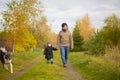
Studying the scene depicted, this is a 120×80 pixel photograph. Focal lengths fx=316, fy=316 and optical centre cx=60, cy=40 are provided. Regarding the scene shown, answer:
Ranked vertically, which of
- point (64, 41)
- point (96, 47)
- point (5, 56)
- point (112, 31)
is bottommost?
point (112, 31)

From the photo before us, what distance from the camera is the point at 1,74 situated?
21688 millimetres

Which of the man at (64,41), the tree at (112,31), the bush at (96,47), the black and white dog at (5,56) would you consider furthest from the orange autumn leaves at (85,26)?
the man at (64,41)

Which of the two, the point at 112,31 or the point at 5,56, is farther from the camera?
the point at 112,31

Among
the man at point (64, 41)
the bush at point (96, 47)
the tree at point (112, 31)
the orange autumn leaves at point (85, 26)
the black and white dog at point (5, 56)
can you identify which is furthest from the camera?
the orange autumn leaves at point (85, 26)

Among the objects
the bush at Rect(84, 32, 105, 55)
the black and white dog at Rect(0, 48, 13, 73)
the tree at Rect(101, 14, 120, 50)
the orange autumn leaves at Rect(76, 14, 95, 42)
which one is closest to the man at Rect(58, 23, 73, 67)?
the black and white dog at Rect(0, 48, 13, 73)

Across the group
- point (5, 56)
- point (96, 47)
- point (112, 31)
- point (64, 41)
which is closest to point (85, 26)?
point (112, 31)

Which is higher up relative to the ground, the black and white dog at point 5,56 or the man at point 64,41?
the man at point 64,41

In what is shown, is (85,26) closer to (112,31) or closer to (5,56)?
(112,31)

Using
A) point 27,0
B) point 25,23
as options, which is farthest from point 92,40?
point 27,0

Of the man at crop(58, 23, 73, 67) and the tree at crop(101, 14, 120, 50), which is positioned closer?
the man at crop(58, 23, 73, 67)

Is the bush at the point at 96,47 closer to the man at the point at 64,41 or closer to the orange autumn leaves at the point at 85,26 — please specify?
the man at the point at 64,41

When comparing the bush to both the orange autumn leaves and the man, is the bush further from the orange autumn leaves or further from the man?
the orange autumn leaves

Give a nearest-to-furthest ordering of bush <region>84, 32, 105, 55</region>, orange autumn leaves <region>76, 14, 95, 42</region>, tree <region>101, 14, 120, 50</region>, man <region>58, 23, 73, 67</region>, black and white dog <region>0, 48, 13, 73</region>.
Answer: man <region>58, 23, 73, 67</region> < black and white dog <region>0, 48, 13, 73</region> < bush <region>84, 32, 105, 55</region> < tree <region>101, 14, 120, 50</region> < orange autumn leaves <region>76, 14, 95, 42</region>

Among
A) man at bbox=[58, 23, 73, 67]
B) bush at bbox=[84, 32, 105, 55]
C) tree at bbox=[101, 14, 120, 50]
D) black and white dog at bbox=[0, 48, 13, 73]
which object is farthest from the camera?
tree at bbox=[101, 14, 120, 50]
